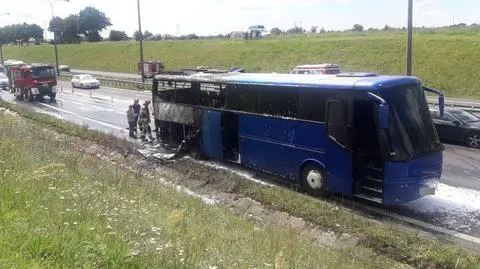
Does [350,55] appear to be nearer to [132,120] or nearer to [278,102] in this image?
[132,120]

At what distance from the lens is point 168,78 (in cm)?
1789

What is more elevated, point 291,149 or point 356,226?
point 291,149

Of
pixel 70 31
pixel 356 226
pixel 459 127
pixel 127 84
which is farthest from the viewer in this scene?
pixel 70 31

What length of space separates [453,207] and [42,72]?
32.9 metres

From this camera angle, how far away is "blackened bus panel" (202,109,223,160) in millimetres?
15352

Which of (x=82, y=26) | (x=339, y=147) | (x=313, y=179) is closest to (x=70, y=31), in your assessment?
(x=82, y=26)

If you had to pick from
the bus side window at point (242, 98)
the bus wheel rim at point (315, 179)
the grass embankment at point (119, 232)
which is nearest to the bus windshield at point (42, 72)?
the bus side window at point (242, 98)

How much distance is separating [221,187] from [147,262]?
8.33m

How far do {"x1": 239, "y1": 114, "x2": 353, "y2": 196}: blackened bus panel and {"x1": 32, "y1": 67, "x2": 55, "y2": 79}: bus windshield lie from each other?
2734 cm

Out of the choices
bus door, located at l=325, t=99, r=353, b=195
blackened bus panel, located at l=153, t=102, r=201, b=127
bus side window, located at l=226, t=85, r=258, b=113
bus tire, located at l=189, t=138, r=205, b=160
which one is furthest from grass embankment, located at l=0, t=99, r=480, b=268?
blackened bus panel, located at l=153, t=102, r=201, b=127

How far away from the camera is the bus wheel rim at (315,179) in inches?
466

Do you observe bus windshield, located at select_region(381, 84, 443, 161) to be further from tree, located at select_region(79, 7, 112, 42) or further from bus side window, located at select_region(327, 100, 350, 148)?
tree, located at select_region(79, 7, 112, 42)

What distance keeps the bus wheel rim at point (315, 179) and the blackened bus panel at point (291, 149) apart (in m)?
0.24

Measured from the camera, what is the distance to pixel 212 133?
51.4ft
